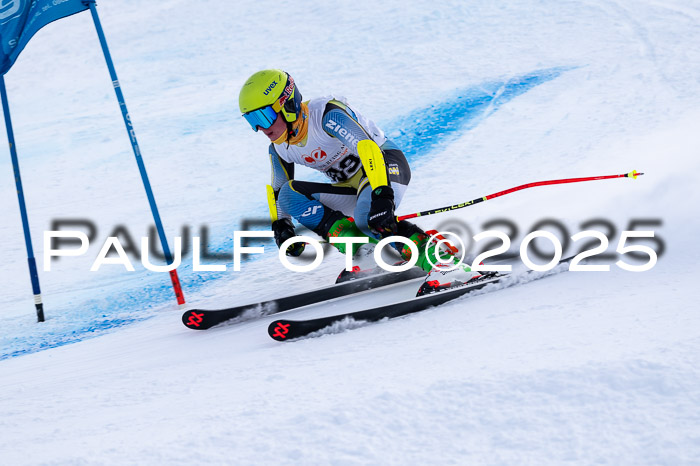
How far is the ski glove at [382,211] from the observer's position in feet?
11.3

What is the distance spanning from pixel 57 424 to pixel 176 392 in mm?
410

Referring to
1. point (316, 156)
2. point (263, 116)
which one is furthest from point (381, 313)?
point (263, 116)

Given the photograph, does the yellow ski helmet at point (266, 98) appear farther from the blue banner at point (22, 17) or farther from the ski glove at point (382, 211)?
the blue banner at point (22, 17)

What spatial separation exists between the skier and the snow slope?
1.33 feet

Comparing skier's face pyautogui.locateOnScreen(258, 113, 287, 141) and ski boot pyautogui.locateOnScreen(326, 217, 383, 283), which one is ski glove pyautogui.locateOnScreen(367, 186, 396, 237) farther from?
skier's face pyautogui.locateOnScreen(258, 113, 287, 141)

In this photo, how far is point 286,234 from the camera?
12.7 ft

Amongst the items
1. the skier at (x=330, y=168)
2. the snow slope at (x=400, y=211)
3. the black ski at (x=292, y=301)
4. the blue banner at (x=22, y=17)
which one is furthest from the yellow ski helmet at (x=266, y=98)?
the blue banner at (x=22, y=17)

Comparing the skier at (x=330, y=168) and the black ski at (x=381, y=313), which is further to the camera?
the skier at (x=330, y=168)

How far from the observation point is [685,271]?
304cm

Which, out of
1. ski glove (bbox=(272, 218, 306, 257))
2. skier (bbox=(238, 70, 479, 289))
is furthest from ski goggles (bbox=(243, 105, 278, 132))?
ski glove (bbox=(272, 218, 306, 257))

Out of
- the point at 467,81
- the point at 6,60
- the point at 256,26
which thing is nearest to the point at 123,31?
the point at 256,26

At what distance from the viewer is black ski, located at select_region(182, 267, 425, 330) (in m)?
3.62

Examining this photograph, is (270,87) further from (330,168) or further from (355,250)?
(355,250)

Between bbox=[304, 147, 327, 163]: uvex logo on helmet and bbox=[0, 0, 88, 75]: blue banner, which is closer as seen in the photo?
bbox=[304, 147, 327, 163]: uvex logo on helmet
